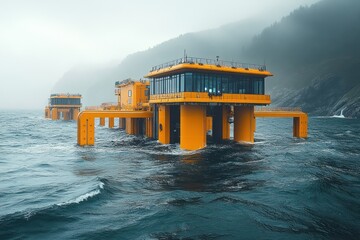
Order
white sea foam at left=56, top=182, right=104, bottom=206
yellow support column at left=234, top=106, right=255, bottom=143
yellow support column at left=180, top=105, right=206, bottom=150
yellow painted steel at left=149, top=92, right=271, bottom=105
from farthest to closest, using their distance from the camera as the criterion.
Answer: yellow support column at left=234, top=106, right=255, bottom=143 → yellow support column at left=180, top=105, right=206, bottom=150 → yellow painted steel at left=149, top=92, right=271, bottom=105 → white sea foam at left=56, top=182, right=104, bottom=206

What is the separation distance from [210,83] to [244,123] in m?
12.1

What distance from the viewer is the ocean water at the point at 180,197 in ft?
61.3

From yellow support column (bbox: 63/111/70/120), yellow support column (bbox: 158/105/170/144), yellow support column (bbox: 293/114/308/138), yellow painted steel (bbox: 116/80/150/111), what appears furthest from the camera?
yellow support column (bbox: 63/111/70/120)

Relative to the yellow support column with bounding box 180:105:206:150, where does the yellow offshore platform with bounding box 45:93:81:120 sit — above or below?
above

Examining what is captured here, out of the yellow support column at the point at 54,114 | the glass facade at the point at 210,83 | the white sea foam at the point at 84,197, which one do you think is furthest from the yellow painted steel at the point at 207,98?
the yellow support column at the point at 54,114

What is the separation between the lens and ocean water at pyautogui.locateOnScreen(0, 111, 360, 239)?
1867cm

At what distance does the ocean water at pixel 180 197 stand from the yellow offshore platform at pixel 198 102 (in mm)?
7683

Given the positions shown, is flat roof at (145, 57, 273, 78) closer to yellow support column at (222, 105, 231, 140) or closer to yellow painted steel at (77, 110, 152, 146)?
yellow support column at (222, 105, 231, 140)

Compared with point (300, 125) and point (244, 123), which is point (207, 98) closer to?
point (244, 123)

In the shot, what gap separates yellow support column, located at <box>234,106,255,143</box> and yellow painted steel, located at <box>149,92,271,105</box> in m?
3.45

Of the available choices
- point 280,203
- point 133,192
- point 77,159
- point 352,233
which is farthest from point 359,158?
point 77,159

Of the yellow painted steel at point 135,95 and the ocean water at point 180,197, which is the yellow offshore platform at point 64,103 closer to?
the yellow painted steel at point 135,95

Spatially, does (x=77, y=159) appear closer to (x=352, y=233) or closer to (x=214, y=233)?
(x=214, y=233)

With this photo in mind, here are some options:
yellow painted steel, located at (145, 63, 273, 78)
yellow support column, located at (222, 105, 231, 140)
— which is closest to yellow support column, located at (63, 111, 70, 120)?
yellow painted steel, located at (145, 63, 273, 78)
